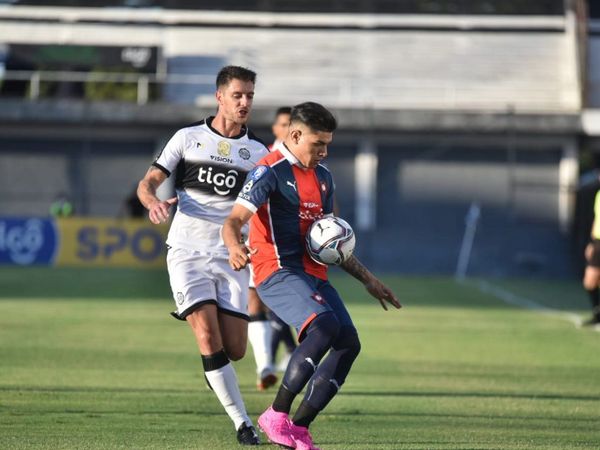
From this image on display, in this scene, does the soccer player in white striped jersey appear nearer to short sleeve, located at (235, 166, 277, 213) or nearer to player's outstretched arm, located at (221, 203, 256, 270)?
short sleeve, located at (235, 166, 277, 213)

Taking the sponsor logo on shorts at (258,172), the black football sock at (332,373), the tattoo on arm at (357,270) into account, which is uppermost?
the sponsor logo on shorts at (258,172)

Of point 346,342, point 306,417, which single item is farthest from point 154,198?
point 306,417

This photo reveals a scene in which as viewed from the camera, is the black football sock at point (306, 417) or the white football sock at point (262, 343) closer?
the black football sock at point (306, 417)

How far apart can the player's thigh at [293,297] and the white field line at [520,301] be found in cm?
1120

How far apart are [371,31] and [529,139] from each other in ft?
24.2

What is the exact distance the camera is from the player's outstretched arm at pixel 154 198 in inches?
302

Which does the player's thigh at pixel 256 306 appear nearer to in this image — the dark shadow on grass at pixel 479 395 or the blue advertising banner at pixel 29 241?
the dark shadow on grass at pixel 479 395

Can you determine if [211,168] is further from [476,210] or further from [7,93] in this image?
[7,93]

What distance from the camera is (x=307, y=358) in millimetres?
7297

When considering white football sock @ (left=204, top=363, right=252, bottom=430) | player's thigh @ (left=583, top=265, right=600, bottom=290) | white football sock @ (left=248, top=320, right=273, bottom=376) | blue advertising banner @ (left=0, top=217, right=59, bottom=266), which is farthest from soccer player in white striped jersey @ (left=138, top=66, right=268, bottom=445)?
blue advertising banner @ (left=0, top=217, right=59, bottom=266)

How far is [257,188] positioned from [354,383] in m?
4.48

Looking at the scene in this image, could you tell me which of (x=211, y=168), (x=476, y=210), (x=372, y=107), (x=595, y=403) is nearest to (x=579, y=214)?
(x=476, y=210)

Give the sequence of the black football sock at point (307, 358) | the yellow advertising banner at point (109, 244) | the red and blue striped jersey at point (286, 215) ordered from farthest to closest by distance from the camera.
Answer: the yellow advertising banner at point (109, 244), the red and blue striped jersey at point (286, 215), the black football sock at point (307, 358)

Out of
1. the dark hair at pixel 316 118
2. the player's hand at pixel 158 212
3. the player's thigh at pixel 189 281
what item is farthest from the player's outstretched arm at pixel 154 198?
the dark hair at pixel 316 118
